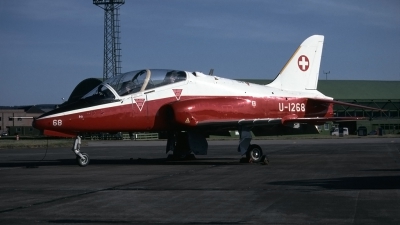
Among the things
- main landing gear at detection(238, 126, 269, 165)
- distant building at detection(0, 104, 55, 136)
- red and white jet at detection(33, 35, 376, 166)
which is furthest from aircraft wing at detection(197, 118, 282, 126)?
distant building at detection(0, 104, 55, 136)

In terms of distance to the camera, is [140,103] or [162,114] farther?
[162,114]

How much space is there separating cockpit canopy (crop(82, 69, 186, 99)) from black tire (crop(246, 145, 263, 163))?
11.2 ft

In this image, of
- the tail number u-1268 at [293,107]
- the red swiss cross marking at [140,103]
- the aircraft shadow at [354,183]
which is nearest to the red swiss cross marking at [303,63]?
the tail number u-1268 at [293,107]

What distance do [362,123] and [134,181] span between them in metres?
66.4

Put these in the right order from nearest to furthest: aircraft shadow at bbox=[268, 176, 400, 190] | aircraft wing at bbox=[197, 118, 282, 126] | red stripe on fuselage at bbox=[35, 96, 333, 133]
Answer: aircraft shadow at bbox=[268, 176, 400, 190]
red stripe on fuselage at bbox=[35, 96, 333, 133]
aircraft wing at bbox=[197, 118, 282, 126]

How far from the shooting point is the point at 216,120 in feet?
67.6

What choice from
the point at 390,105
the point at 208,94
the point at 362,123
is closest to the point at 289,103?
the point at 208,94

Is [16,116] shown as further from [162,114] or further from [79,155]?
[162,114]

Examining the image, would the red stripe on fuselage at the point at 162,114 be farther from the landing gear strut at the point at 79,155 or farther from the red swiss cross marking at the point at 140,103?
the landing gear strut at the point at 79,155

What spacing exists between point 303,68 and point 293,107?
2.22 m

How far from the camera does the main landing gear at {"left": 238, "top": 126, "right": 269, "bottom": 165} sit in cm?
2064

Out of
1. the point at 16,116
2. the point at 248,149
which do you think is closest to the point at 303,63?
the point at 248,149

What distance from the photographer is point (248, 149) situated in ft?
68.9

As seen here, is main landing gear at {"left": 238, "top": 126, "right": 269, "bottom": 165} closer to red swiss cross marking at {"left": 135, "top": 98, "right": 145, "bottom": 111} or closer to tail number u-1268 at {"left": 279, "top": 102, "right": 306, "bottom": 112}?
tail number u-1268 at {"left": 279, "top": 102, "right": 306, "bottom": 112}
